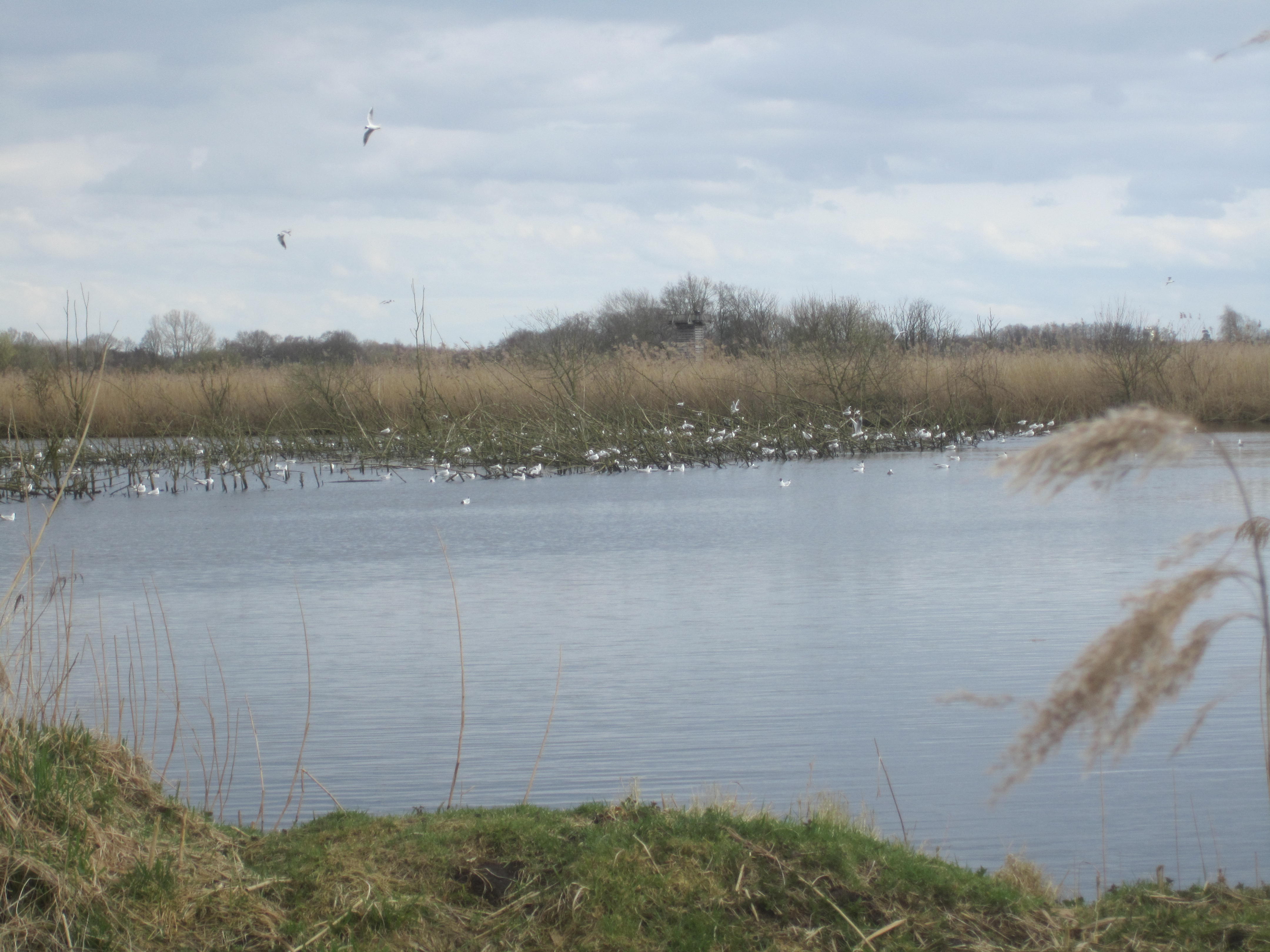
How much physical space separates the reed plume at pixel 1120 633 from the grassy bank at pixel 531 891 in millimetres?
1034

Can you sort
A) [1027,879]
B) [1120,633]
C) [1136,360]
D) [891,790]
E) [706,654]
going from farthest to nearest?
[1136,360] → [706,654] → [891,790] → [1027,879] → [1120,633]

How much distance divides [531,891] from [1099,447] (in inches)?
73.0

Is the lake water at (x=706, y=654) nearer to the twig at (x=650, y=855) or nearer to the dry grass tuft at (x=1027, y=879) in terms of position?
the dry grass tuft at (x=1027, y=879)

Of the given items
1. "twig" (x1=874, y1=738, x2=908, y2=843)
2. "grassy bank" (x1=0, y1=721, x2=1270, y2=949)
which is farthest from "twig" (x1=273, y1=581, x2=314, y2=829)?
"twig" (x1=874, y1=738, x2=908, y2=843)

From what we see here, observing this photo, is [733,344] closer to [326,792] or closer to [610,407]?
[610,407]

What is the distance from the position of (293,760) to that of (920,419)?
20291 mm

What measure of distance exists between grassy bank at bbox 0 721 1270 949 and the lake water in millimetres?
532

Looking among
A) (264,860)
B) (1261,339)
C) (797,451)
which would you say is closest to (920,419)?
(797,451)

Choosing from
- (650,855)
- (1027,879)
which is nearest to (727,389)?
(1027,879)

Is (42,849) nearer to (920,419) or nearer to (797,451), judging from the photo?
(797,451)

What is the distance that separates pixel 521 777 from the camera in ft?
14.2

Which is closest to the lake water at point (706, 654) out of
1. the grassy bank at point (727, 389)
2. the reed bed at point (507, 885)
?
the reed bed at point (507, 885)

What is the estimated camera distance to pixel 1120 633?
5.53 ft

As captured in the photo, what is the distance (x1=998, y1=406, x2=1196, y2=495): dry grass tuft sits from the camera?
1.70 metres
